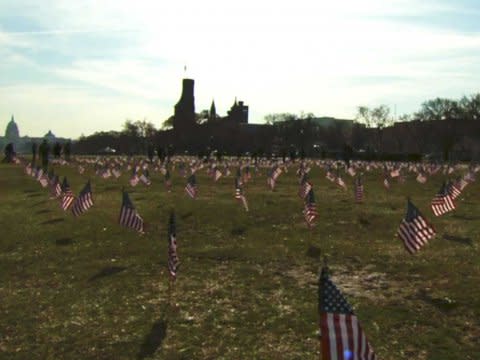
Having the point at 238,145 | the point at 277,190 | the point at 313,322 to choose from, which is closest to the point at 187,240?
the point at 313,322

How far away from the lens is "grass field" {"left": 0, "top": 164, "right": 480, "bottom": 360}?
791 centimetres

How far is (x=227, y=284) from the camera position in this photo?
1070cm

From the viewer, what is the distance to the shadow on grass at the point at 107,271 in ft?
37.3

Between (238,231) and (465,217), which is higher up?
(465,217)

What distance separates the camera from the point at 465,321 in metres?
8.59

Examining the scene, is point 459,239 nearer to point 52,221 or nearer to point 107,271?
point 107,271

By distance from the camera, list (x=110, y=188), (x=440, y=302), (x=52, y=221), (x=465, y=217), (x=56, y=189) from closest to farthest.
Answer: (x=440, y=302)
(x=52, y=221)
(x=465, y=217)
(x=56, y=189)
(x=110, y=188)

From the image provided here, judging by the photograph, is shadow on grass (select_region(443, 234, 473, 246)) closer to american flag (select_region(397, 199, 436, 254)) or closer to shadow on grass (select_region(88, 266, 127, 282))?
american flag (select_region(397, 199, 436, 254))

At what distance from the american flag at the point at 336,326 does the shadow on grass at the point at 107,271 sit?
6899 mm

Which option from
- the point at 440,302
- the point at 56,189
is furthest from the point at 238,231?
the point at 56,189

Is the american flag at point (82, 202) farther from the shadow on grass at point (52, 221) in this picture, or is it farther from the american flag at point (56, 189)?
the american flag at point (56, 189)

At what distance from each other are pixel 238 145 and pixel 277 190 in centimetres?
11243

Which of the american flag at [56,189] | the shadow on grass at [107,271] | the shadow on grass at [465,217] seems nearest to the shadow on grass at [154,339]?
the shadow on grass at [107,271]

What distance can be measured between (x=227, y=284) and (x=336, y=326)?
5.64 m
